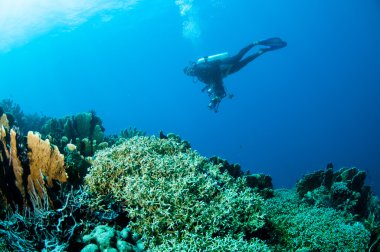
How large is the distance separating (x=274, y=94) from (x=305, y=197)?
503 feet

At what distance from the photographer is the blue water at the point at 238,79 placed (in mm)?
100106

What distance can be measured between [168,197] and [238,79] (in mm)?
151136

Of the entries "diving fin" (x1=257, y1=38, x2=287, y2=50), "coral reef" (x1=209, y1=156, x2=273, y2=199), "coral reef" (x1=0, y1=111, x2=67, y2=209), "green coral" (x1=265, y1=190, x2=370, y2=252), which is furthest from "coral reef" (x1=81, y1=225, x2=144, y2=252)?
"diving fin" (x1=257, y1=38, x2=287, y2=50)

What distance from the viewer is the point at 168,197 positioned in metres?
3.36

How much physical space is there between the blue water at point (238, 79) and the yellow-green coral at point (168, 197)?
79.7 meters

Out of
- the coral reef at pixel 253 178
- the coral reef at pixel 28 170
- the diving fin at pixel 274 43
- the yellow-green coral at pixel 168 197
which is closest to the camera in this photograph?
the yellow-green coral at pixel 168 197

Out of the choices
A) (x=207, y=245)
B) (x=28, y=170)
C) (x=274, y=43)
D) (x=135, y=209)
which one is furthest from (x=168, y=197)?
(x=274, y=43)

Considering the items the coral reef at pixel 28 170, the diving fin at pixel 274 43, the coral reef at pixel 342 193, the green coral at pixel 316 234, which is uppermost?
the diving fin at pixel 274 43

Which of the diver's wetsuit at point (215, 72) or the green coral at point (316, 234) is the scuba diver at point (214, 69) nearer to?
the diver's wetsuit at point (215, 72)

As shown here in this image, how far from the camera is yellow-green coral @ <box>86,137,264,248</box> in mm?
3174

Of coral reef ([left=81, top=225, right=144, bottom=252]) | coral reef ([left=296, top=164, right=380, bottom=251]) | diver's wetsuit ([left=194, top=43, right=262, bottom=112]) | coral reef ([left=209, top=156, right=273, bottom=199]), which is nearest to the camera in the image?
coral reef ([left=81, top=225, right=144, bottom=252])

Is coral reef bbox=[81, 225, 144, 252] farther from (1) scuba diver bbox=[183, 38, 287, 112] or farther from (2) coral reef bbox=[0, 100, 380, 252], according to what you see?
(1) scuba diver bbox=[183, 38, 287, 112]

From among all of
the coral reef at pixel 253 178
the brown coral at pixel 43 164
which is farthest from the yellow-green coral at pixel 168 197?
the coral reef at pixel 253 178

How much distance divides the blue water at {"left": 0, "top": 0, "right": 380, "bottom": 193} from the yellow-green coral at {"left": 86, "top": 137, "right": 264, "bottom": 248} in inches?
3138
